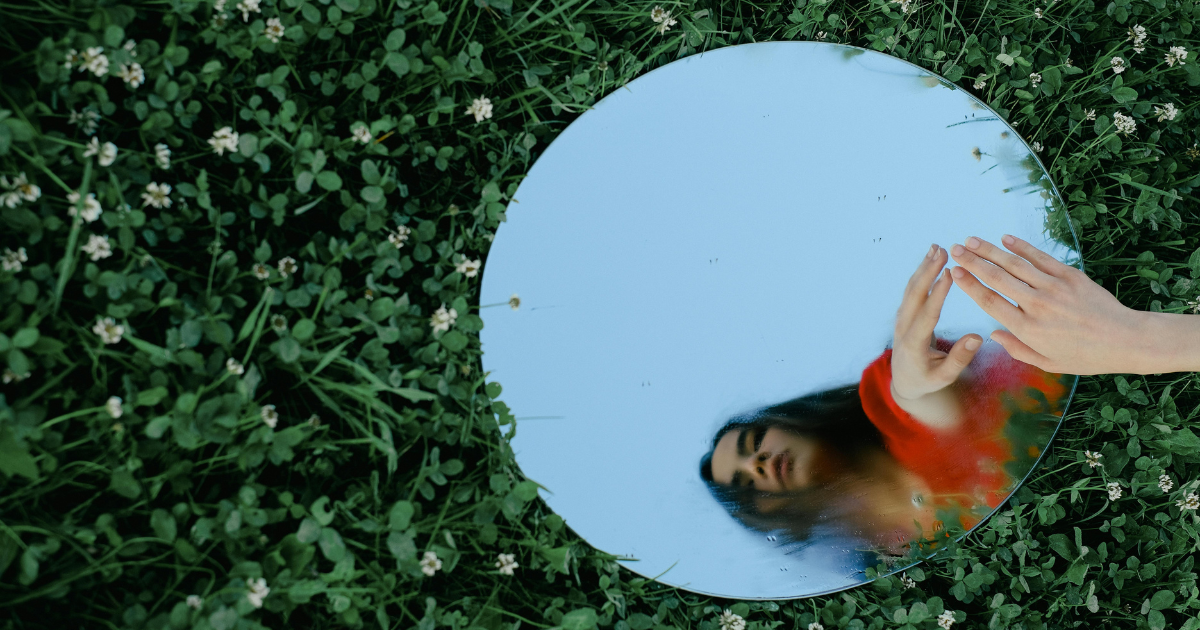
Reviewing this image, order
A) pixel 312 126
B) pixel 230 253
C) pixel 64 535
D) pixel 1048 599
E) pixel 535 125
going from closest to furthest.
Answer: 1. pixel 64 535
2. pixel 230 253
3. pixel 312 126
4. pixel 535 125
5. pixel 1048 599

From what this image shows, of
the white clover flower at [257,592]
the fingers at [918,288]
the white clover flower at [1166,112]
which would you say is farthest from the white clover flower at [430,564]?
the white clover flower at [1166,112]

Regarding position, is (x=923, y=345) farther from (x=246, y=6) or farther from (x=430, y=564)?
(x=246, y=6)

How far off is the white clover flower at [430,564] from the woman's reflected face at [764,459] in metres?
0.56

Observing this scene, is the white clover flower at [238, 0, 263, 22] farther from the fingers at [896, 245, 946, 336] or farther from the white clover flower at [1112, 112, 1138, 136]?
the white clover flower at [1112, 112, 1138, 136]

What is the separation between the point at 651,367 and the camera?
141 cm

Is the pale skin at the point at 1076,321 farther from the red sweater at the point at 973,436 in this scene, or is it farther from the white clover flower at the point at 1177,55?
the white clover flower at the point at 1177,55

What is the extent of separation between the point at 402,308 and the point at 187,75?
52cm

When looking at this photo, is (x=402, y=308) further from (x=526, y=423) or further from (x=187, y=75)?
(x=187, y=75)

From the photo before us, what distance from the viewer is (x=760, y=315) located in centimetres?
145

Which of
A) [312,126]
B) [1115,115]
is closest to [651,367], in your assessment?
[312,126]

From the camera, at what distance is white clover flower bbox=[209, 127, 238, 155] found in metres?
1.17

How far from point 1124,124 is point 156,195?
6.48ft

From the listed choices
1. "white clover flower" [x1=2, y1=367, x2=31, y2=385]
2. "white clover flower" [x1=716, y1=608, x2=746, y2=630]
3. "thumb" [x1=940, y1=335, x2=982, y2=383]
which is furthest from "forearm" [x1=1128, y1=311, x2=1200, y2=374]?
"white clover flower" [x1=2, y1=367, x2=31, y2=385]

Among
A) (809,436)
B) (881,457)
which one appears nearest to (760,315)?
(809,436)
